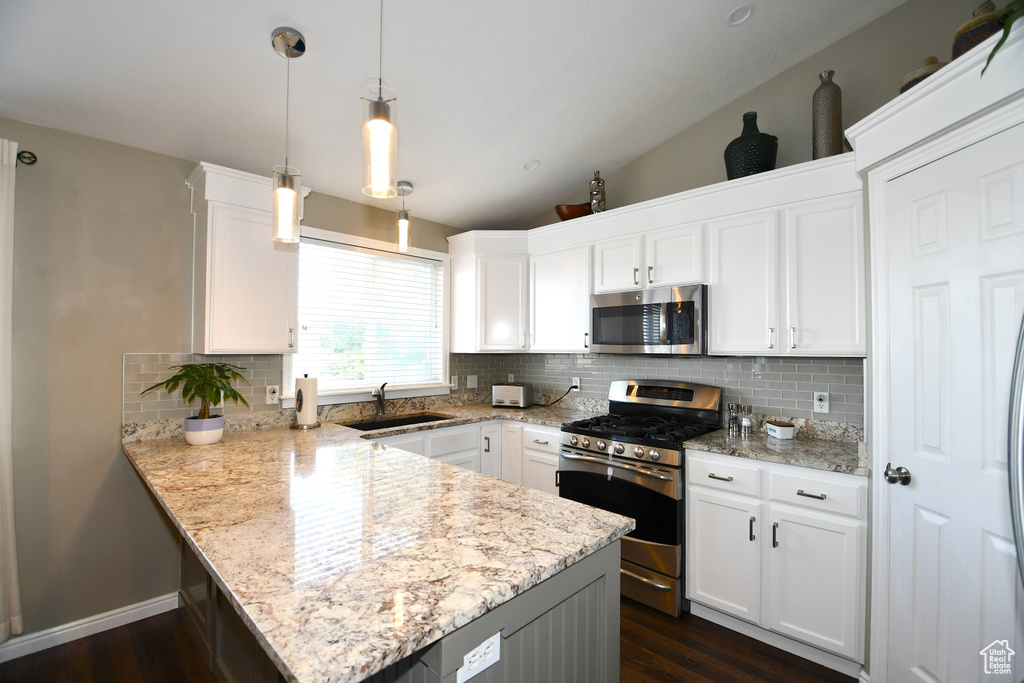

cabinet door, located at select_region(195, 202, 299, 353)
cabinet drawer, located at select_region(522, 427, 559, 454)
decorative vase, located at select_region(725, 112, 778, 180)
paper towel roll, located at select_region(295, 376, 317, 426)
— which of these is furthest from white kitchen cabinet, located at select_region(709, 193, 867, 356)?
cabinet door, located at select_region(195, 202, 299, 353)

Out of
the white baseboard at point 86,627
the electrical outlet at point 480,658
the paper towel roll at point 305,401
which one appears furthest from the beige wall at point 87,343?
the electrical outlet at point 480,658

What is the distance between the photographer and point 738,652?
2137 millimetres

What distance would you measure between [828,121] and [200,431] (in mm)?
3618

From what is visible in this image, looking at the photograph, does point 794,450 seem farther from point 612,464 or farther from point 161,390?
point 161,390

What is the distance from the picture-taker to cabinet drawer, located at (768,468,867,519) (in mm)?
1914

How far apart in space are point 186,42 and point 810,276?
3.05 meters

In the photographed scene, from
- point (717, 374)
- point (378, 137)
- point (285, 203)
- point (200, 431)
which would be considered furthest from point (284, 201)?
point (717, 374)

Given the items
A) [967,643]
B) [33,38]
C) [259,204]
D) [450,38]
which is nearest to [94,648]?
[259,204]

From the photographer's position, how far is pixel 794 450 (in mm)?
2234

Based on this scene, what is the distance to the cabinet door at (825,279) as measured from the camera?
216cm

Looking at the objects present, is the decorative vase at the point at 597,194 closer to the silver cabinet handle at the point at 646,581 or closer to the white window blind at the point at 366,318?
the white window blind at the point at 366,318

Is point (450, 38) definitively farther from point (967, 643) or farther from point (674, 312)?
point (967, 643)

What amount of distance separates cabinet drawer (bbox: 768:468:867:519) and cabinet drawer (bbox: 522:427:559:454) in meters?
1.34

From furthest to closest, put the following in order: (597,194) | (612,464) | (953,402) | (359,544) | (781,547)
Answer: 1. (597,194)
2. (612,464)
3. (781,547)
4. (953,402)
5. (359,544)
